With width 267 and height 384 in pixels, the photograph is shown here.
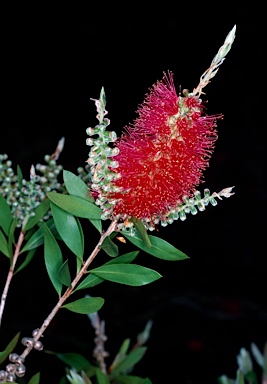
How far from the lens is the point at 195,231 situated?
174cm

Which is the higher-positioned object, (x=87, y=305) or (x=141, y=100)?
(x=141, y=100)

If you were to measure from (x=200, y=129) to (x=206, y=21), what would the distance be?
1.36 meters

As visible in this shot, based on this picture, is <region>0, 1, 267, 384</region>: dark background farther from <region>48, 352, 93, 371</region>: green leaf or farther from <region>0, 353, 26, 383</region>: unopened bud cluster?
<region>0, 353, 26, 383</region>: unopened bud cluster

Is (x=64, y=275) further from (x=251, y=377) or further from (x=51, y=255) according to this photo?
(x=251, y=377)

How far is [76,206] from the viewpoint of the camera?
52 centimetres

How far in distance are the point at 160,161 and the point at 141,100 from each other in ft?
4.01

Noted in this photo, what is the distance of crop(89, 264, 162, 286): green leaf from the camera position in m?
0.52

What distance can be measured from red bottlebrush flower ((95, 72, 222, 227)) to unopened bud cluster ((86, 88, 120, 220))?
0.01 m

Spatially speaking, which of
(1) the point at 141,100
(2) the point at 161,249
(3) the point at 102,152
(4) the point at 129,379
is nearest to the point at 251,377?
(4) the point at 129,379

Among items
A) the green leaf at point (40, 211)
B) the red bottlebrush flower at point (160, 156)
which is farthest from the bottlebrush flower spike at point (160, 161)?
the green leaf at point (40, 211)

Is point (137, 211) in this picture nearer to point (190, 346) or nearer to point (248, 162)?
point (190, 346)

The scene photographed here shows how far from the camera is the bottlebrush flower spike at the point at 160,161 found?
47 centimetres

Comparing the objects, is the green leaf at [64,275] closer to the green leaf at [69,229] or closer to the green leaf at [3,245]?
the green leaf at [69,229]

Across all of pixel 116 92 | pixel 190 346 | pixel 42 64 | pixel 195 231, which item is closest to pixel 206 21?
pixel 116 92
